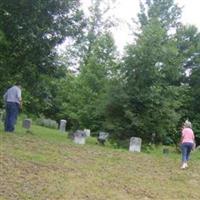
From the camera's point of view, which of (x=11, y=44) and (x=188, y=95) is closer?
(x=11, y=44)

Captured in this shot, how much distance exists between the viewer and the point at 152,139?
25.2 m

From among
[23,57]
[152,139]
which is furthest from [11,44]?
[152,139]

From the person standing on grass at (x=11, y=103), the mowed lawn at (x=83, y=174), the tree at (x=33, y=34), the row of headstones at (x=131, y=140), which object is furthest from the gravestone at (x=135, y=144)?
the tree at (x=33, y=34)

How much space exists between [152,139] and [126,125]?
5.76ft

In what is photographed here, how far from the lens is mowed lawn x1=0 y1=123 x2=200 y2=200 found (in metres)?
12.1

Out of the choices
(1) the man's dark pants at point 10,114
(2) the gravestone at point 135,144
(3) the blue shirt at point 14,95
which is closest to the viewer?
(1) the man's dark pants at point 10,114

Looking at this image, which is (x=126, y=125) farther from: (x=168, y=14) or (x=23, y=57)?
(x=168, y=14)

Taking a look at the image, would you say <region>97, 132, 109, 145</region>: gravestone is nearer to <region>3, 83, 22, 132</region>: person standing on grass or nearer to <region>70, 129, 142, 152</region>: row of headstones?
<region>70, 129, 142, 152</region>: row of headstones

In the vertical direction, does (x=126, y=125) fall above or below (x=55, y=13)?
below

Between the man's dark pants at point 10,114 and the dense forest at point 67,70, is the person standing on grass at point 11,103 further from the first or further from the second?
the dense forest at point 67,70

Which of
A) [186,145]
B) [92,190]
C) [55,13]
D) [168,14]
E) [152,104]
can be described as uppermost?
[168,14]

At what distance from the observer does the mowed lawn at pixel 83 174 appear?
39.7ft

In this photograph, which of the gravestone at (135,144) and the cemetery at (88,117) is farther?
the gravestone at (135,144)

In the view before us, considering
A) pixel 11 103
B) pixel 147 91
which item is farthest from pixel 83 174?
pixel 147 91
